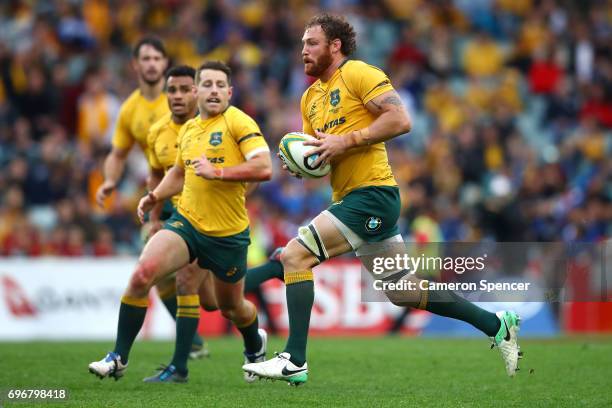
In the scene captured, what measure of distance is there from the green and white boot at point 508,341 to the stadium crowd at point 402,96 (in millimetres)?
9570

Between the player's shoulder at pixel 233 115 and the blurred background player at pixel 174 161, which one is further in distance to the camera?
the blurred background player at pixel 174 161

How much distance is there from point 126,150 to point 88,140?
832 centimetres

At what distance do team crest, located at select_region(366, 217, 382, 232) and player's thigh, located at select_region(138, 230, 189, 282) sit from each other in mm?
1652

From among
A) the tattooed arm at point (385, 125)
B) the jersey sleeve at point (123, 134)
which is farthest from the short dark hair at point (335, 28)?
the jersey sleeve at point (123, 134)

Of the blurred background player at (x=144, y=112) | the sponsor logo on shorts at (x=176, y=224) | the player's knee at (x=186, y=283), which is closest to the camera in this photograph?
the sponsor logo on shorts at (x=176, y=224)

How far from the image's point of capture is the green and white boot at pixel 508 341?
8250 mm

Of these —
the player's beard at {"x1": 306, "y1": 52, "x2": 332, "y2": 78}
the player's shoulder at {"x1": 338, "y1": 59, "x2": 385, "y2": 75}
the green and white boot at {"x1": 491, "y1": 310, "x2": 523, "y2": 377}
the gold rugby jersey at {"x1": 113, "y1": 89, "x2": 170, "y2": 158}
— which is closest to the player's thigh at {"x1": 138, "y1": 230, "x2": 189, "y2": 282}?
the player's beard at {"x1": 306, "y1": 52, "x2": 332, "y2": 78}

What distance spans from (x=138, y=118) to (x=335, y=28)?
12.0 feet

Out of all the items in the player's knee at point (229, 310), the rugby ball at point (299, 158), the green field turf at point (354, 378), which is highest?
the rugby ball at point (299, 158)

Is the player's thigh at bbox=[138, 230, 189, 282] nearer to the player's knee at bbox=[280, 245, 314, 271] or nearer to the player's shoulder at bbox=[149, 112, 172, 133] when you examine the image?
the player's knee at bbox=[280, 245, 314, 271]

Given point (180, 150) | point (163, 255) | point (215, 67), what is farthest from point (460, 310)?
point (215, 67)

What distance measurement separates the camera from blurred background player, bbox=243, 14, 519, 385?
26.0 ft

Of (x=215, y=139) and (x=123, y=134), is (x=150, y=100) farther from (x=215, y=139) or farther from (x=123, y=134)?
(x=215, y=139)

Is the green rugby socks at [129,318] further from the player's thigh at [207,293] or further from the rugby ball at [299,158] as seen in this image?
the rugby ball at [299,158]
